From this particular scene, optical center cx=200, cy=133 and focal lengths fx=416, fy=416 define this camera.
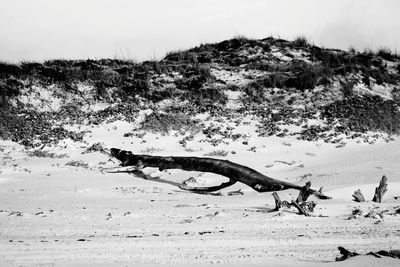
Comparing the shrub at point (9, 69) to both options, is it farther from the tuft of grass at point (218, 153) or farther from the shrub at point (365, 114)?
the shrub at point (365, 114)

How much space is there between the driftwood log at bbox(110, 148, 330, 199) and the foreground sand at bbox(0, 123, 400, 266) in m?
0.23

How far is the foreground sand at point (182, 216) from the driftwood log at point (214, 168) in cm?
23

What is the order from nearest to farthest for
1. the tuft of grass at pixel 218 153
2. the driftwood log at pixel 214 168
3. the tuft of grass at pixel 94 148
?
the driftwood log at pixel 214 168
the tuft of grass at pixel 218 153
the tuft of grass at pixel 94 148

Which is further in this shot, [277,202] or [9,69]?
[9,69]

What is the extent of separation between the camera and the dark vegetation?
14578 millimetres

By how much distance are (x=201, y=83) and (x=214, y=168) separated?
8.40 meters

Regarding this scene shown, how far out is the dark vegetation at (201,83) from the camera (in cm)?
1458

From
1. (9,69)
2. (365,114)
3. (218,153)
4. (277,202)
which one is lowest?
(277,202)

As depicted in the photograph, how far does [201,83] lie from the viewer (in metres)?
17.5

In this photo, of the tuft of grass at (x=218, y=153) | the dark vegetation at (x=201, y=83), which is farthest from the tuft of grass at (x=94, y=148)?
the tuft of grass at (x=218, y=153)

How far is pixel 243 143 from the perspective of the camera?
44.4 ft

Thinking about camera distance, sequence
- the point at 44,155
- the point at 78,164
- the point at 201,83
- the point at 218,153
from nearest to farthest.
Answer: the point at 78,164 < the point at 44,155 < the point at 218,153 < the point at 201,83

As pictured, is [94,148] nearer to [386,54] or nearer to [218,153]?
[218,153]

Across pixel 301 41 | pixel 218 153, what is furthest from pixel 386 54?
pixel 218 153
